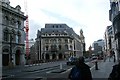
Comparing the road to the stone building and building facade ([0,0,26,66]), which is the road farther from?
the stone building

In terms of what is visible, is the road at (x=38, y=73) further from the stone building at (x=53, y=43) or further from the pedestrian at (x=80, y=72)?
the stone building at (x=53, y=43)

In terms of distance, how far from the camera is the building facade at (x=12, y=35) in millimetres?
57912

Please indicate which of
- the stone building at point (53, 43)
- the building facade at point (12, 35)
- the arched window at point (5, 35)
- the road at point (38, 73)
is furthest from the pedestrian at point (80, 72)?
the stone building at point (53, 43)

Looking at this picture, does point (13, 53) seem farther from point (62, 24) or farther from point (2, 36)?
point (62, 24)

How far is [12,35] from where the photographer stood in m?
61.3

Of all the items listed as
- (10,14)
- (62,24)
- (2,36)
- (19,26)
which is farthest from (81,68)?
(62,24)

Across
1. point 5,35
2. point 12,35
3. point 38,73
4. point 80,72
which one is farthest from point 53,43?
point 80,72

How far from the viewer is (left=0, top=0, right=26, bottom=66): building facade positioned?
57.9 metres

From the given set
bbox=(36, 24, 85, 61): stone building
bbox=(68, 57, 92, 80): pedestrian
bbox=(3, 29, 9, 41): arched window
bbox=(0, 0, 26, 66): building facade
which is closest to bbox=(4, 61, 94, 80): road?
bbox=(68, 57, 92, 80): pedestrian

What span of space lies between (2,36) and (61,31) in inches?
3212

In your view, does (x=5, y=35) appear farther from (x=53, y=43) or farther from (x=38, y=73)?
(x=53, y=43)

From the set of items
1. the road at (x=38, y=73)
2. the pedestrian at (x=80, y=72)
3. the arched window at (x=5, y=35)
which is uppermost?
the arched window at (x=5, y=35)

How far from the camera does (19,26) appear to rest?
6625 cm

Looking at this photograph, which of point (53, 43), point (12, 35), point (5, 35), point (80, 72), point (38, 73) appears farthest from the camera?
point (53, 43)
